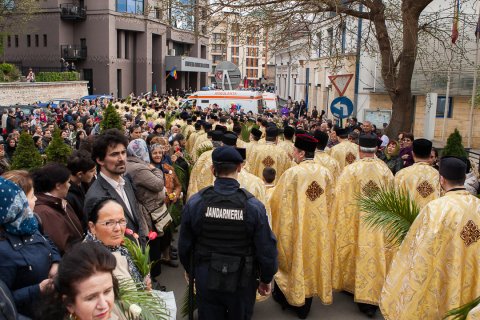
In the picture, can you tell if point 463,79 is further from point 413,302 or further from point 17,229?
point 17,229

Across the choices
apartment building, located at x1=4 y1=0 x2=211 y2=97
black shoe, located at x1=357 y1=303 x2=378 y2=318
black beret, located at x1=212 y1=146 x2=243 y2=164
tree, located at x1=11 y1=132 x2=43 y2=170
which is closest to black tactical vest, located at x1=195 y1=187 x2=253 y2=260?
black beret, located at x1=212 y1=146 x2=243 y2=164

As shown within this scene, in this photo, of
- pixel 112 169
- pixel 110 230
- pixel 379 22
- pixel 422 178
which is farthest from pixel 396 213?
pixel 379 22

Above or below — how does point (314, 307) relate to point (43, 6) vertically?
below

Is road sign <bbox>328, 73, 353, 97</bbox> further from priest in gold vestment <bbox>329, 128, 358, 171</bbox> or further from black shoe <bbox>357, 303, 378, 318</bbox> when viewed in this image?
black shoe <bbox>357, 303, 378, 318</bbox>

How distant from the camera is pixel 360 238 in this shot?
649 centimetres

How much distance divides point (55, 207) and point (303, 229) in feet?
9.70

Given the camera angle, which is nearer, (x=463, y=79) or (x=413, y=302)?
(x=413, y=302)

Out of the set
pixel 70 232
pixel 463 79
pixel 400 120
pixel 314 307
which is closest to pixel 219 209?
pixel 70 232

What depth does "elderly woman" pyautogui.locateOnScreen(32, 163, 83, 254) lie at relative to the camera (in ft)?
14.1

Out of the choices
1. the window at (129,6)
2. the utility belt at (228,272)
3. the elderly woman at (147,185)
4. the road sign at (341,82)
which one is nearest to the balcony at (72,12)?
the window at (129,6)

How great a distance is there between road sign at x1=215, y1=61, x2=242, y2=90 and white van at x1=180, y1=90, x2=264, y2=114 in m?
3.07

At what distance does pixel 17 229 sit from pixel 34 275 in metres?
0.31

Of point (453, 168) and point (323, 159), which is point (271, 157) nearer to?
point (323, 159)

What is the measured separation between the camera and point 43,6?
137ft
